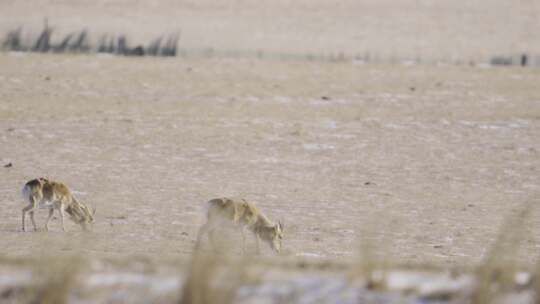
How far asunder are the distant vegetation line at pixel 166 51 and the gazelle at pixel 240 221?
19921 mm

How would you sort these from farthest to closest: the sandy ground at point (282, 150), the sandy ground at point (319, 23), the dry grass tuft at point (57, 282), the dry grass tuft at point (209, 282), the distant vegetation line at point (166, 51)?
the sandy ground at point (319, 23), the distant vegetation line at point (166, 51), the sandy ground at point (282, 150), the dry grass tuft at point (57, 282), the dry grass tuft at point (209, 282)

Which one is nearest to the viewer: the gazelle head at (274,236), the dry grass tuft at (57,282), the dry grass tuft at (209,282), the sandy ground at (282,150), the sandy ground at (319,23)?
Answer: the dry grass tuft at (209,282)

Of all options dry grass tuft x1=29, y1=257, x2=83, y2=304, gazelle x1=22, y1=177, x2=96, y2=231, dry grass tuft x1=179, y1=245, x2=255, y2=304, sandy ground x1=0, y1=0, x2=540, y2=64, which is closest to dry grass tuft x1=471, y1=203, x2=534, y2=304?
dry grass tuft x1=179, y1=245, x2=255, y2=304

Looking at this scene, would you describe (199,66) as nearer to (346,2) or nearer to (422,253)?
(346,2)

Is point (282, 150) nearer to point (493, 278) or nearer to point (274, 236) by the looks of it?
point (274, 236)

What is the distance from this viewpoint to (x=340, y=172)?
814 inches

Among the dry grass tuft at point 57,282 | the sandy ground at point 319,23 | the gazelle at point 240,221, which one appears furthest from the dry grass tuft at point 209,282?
the sandy ground at point 319,23

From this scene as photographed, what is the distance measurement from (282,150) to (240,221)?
7.75 m

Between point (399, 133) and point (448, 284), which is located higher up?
point (448, 284)

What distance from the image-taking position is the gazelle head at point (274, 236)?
14.4m

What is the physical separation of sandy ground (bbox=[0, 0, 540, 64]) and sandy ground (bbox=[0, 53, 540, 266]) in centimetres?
374

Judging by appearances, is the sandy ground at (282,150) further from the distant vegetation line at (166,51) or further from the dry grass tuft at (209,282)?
the dry grass tuft at (209,282)

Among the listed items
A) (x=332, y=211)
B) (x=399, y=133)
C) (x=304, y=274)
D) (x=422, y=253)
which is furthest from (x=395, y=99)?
(x=304, y=274)

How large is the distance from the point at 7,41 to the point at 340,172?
17.5 metres
